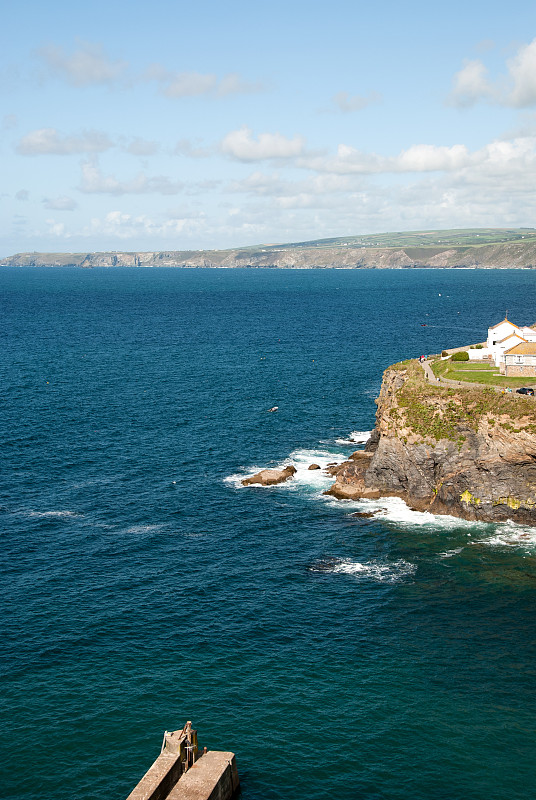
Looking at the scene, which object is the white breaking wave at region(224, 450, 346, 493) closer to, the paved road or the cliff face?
the cliff face

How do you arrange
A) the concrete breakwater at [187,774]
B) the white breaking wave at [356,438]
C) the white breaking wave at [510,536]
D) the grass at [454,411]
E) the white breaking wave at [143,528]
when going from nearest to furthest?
the concrete breakwater at [187,774], the white breaking wave at [510,536], the white breaking wave at [143,528], the grass at [454,411], the white breaking wave at [356,438]

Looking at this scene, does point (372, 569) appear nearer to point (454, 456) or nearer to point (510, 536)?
point (510, 536)

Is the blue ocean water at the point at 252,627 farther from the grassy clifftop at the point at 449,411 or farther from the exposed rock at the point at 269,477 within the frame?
the grassy clifftop at the point at 449,411

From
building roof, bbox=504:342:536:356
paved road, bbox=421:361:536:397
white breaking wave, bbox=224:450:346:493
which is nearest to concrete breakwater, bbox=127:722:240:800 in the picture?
white breaking wave, bbox=224:450:346:493

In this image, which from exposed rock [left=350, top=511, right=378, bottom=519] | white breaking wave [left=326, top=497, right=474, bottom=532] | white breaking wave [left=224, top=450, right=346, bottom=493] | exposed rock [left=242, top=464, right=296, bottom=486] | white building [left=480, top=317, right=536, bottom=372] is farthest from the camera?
white building [left=480, top=317, right=536, bottom=372]

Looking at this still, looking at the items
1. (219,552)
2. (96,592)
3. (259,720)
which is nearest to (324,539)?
(219,552)

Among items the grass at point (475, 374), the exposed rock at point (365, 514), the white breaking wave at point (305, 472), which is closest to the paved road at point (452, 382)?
the grass at point (475, 374)
